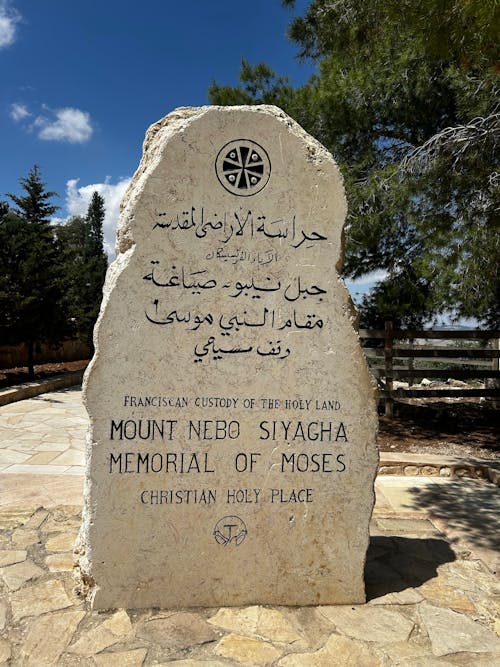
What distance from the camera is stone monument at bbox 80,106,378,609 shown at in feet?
9.47

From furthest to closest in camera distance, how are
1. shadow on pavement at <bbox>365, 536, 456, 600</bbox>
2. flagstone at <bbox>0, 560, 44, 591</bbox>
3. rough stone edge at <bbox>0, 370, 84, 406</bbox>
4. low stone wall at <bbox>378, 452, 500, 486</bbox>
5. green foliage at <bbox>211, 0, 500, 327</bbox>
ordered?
1. rough stone edge at <bbox>0, 370, 84, 406</bbox>
2. green foliage at <bbox>211, 0, 500, 327</bbox>
3. low stone wall at <bbox>378, 452, 500, 486</bbox>
4. shadow on pavement at <bbox>365, 536, 456, 600</bbox>
5. flagstone at <bbox>0, 560, 44, 591</bbox>

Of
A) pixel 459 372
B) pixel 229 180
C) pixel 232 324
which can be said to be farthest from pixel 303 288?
pixel 459 372

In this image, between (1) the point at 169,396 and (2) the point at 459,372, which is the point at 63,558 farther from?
(2) the point at 459,372

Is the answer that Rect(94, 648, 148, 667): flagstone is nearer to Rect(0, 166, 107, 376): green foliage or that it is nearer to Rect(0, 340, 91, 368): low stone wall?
Rect(0, 166, 107, 376): green foliage

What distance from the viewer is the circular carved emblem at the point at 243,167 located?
3000 mm

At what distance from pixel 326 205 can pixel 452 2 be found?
287 cm

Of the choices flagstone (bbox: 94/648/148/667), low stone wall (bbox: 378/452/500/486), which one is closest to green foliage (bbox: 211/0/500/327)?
low stone wall (bbox: 378/452/500/486)

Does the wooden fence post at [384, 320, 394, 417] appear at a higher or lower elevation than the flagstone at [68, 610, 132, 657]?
higher

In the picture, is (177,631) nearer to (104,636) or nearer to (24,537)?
(104,636)

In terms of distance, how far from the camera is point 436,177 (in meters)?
6.79

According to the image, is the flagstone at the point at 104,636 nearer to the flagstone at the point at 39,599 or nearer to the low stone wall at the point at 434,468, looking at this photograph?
the flagstone at the point at 39,599

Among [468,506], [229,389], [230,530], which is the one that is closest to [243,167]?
[229,389]

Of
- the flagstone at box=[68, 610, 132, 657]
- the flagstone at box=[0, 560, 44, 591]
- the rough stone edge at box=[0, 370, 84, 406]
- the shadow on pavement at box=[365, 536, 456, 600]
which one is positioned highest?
the rough stone edge at box=[0, 370, 84, 406]

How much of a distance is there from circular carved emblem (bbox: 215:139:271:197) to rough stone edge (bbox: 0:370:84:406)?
9.22 meters
